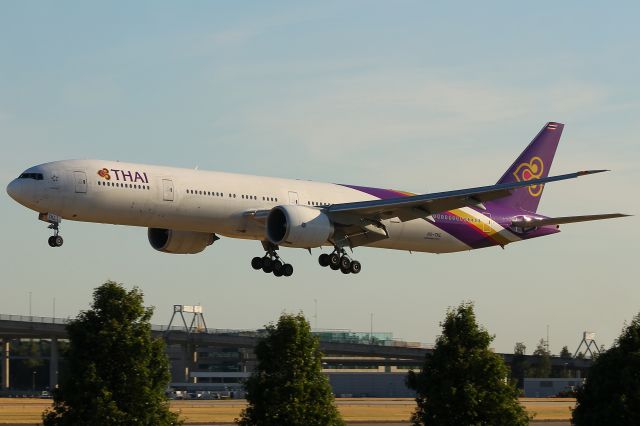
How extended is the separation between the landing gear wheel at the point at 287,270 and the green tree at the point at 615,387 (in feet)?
74.3

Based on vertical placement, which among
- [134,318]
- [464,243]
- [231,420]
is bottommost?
[231,420]

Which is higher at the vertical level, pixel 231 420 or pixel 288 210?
pixel 288 210

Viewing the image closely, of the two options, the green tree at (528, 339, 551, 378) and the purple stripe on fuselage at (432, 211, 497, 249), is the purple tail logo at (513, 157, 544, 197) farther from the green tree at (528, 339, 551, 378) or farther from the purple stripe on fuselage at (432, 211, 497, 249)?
the green tree at (528, 339, 551, 378)

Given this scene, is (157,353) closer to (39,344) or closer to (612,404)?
(612,404)

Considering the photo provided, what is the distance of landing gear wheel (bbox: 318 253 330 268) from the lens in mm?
61031

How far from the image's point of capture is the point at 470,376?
134ft

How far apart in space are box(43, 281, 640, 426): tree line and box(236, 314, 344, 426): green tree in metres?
0.04

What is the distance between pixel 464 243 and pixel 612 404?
1060 inches

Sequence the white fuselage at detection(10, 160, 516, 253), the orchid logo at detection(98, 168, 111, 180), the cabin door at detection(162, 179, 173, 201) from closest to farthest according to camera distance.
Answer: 1. the white fuselage at detection(10, 160, 516, 253)
2. the orchid logo at detection(98, 168, 111, 180)
3. the cabin door at detection(162, 179, 173, 201)

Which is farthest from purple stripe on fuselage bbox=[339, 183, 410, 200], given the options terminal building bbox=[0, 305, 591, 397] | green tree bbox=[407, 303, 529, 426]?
terminal building bbox=[0, 305, 591, 397]

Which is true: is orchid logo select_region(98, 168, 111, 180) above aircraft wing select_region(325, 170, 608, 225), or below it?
above

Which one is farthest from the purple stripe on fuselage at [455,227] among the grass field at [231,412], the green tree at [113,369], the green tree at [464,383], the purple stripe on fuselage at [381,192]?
the green tree at [113,369]

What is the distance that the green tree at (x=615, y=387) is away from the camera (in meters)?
39.8

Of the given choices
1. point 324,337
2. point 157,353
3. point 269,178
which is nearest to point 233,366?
point 324,337
